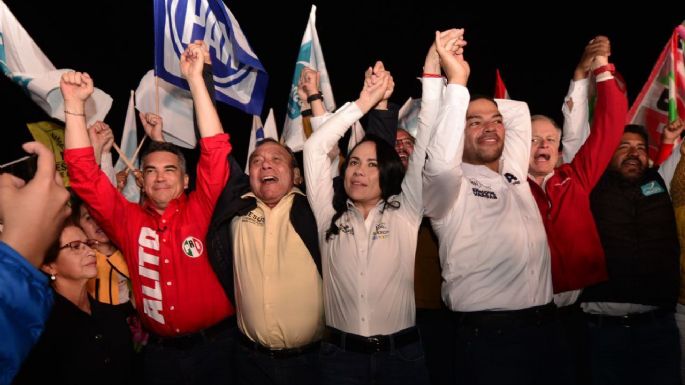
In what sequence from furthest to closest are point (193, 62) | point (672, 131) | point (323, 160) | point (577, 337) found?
1. point (672, 131)
2. point (577, 337)
3. point (193, 62)
4. point (323, 160)

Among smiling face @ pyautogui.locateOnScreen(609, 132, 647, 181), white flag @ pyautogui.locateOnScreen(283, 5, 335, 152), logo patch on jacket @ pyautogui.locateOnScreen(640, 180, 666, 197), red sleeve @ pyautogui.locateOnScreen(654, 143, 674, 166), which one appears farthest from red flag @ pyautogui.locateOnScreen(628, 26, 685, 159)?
white flag @ pyautogui.locateOnScreen(283, 5, 335, 152)

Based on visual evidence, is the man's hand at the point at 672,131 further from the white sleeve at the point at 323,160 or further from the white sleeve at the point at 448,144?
the white sleeve at the point at 323,160

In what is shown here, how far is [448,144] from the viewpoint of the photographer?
2.52 meters

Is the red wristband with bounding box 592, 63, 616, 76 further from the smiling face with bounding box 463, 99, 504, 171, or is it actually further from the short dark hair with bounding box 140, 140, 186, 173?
the short dark hair with bounding box 140, 140, 186, 173

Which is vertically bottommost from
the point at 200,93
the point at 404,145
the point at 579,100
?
the point at 404,145

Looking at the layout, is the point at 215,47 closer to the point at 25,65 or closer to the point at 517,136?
the point at 25,65

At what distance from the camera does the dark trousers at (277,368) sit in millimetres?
→ 2795

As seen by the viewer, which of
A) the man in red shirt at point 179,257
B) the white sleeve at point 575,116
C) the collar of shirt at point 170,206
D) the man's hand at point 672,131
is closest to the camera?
the man in red shirt at point 179,257

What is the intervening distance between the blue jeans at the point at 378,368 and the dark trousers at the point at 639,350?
1458 millimetres

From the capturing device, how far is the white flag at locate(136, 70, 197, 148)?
4.51 m

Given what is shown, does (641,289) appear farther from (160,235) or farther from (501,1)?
(501,1)

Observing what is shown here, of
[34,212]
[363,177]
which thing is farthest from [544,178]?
[34,212]

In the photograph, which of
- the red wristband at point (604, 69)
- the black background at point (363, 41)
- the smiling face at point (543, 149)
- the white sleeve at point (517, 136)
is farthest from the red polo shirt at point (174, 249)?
the black background at point (363, 41)

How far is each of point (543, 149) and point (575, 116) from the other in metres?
0.28
